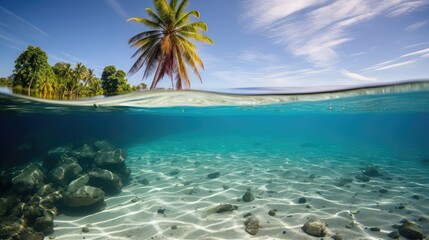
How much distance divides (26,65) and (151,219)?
49407 mm

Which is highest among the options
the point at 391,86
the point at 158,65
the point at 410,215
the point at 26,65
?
the point at 26,65

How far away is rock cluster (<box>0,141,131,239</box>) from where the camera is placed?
26.1 ft

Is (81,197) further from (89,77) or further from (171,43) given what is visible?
(89,77)

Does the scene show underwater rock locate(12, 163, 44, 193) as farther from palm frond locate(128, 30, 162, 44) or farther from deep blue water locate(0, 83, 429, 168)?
palm frond locate(128, 30, 162, 44)

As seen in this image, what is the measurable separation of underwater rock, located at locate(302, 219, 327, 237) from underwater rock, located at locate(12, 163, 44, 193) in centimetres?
1137

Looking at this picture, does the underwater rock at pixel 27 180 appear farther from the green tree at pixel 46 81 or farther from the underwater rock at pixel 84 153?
the green tree at pixel 46 81

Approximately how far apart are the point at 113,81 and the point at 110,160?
2897cm

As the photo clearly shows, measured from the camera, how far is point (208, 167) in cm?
1783

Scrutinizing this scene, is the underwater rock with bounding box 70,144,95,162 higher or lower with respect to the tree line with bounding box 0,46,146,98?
lower

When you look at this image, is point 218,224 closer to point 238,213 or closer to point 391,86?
point 238,213

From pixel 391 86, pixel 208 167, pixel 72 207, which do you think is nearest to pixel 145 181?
pixel 72 207

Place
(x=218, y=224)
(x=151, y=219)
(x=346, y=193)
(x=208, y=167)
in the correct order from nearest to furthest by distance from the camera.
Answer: (x=218, y=224), (x=151, y=219), (x=346, y=193), (x=208, y=167)

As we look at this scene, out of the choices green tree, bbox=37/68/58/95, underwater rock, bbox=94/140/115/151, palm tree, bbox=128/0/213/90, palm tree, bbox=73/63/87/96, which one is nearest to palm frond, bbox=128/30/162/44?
palm tree, bbox=128/0/213/90

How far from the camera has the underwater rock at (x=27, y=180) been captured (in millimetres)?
9844
